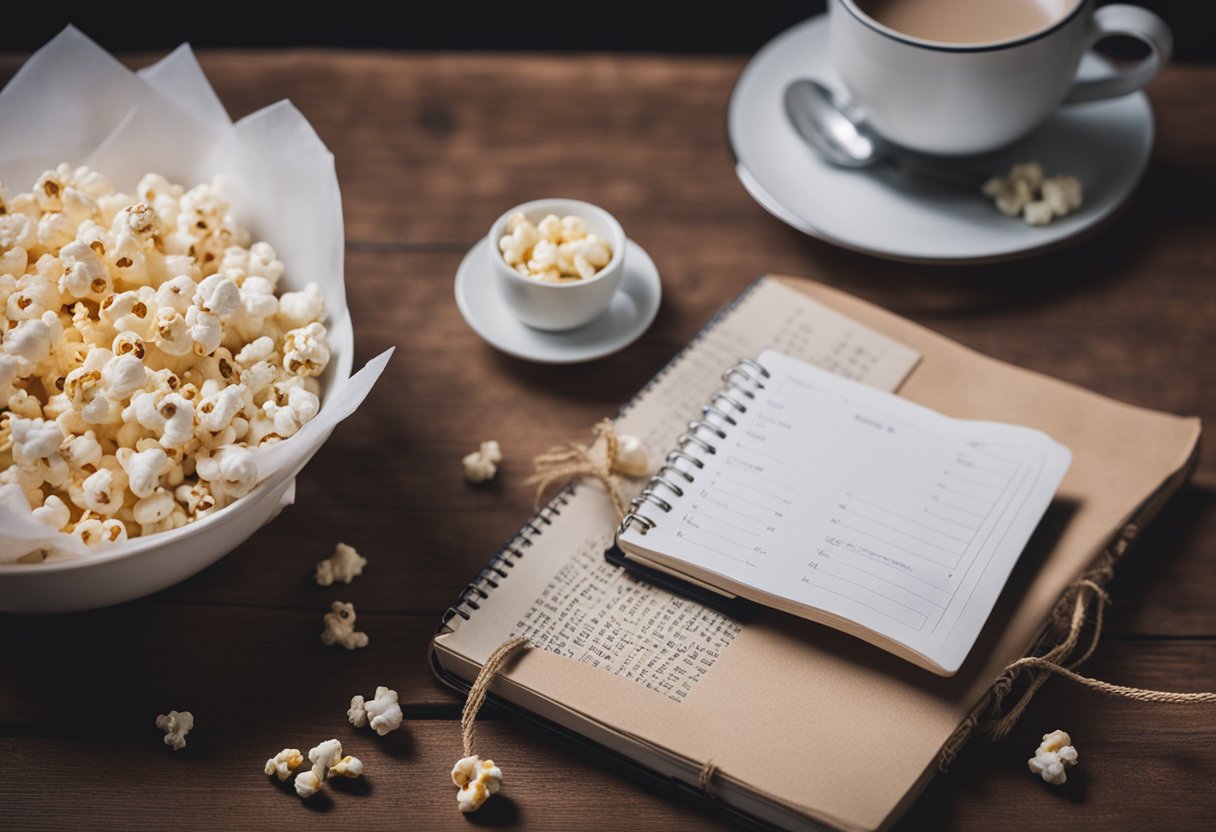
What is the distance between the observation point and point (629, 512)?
80 cm

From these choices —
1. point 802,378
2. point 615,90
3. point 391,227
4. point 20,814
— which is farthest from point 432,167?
point 20,814

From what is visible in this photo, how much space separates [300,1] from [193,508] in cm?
104

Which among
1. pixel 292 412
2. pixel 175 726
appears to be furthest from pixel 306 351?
pixel 175 726

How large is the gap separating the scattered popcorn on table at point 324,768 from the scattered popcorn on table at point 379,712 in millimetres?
25

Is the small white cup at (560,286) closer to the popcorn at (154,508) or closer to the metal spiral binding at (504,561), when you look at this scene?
the metal spiral binding at (504,561)

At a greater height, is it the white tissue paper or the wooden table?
the white tissue paper

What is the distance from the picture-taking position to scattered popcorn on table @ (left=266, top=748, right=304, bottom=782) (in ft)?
2.35

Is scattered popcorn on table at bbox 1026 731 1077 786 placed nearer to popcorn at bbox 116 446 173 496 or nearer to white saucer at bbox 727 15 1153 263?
white saucer at bbox 727 15 1153 263

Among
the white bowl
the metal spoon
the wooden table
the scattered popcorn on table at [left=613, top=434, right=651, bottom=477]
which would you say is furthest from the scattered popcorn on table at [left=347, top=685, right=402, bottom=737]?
the metal spoon

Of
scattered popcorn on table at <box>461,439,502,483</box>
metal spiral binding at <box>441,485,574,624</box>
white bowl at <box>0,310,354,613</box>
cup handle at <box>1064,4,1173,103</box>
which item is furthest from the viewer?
cup handle at <box>1064,4,1173,103</box>

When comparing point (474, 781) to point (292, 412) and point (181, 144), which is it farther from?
point (181, 144)

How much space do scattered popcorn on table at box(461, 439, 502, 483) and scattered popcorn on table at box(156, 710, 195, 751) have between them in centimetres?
28

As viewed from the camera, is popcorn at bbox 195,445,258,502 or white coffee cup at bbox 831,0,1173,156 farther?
white coffee cup at bbox 831,0,1173,156

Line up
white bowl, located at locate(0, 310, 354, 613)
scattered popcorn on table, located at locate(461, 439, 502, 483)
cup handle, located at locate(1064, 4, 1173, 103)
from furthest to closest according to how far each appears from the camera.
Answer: cup handle, located at locate(1064, 4, 1173, 103) → scattered popcorn on table, located at locate(461, 439, 502, 483) → white bowl, located at locate(0, 310, 354, 613)
